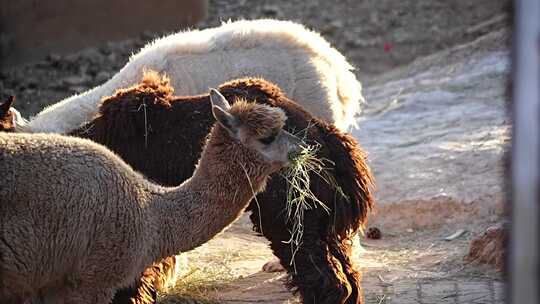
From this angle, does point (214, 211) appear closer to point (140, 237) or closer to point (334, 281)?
point (140, 237)

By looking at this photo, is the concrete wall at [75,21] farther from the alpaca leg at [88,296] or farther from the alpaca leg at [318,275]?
the alpaca leg at [88,296]

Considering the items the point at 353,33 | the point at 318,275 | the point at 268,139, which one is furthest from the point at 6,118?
the point at 353,33

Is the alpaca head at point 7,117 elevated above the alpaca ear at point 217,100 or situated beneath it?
elevated above

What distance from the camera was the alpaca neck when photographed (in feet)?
15.6

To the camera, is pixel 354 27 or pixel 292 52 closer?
pixel 292 52

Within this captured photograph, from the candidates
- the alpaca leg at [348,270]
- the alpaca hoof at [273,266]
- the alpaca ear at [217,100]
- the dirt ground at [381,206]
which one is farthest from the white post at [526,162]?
the alpaca hoof at [273,266]

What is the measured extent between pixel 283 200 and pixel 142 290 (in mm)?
1027

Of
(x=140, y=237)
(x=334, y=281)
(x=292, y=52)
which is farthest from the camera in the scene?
(x=292, y=52)

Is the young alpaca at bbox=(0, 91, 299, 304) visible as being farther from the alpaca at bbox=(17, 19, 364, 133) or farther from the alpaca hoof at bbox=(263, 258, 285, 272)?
the alpaca at bbox=(17, 19, 364, 133)

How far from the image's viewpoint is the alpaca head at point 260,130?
4.75 meters

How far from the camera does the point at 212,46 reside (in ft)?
26.1

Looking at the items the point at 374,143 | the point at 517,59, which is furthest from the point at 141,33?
the point at 517,59

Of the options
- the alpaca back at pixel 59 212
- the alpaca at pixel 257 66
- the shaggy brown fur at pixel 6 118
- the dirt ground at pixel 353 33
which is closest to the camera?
the alpaca back at pixel 59 212

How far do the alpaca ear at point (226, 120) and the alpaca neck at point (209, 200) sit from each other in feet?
0.24
